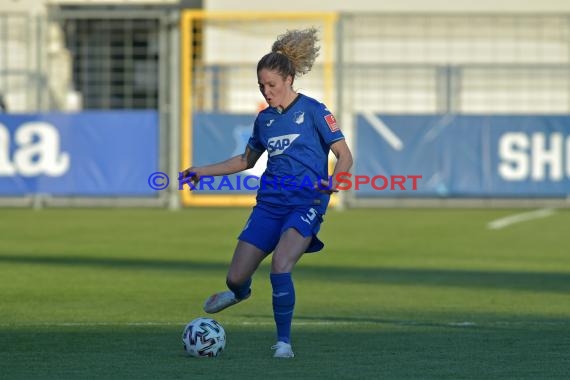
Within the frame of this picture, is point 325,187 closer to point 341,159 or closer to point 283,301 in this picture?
point 341,159

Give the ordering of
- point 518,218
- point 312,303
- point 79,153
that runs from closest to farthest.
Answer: point 312,303 < point 518,218 < point 79,153

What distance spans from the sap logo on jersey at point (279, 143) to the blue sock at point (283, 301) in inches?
30.9

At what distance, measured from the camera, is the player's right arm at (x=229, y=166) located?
9156 mm

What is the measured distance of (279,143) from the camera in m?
8.95

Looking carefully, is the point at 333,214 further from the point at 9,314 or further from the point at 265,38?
the point at 9,314

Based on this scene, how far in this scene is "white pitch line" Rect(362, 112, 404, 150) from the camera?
2641cm

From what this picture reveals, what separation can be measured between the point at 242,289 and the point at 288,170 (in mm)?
816

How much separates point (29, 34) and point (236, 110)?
13.5ft

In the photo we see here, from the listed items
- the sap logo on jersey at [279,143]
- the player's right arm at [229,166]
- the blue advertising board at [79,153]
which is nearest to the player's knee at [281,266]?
the sap logo on jersey at [279,143]

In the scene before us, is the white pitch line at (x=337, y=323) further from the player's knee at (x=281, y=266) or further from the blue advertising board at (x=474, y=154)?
the blue advertising board at (x=474, y=154)

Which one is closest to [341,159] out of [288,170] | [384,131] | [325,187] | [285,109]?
[325,187]

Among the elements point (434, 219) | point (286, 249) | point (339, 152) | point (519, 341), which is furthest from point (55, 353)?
point (434, 219)

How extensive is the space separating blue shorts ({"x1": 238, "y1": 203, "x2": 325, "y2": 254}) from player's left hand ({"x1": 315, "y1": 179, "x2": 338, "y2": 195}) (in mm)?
215

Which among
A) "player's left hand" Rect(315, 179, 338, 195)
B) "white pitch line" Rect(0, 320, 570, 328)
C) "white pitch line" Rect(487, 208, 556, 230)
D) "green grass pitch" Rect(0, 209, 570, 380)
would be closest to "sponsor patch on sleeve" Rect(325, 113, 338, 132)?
"player's left hand" Rect(315, 179, 338, 195)
